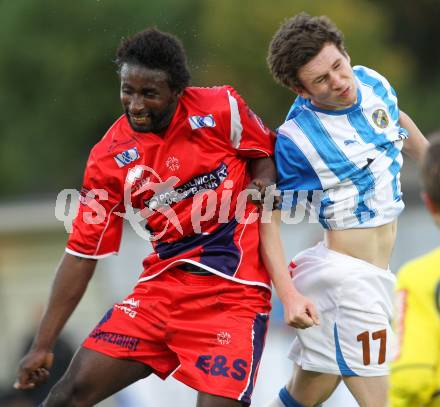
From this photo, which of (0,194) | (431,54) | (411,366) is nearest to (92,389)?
(411,366)

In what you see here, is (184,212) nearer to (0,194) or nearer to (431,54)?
(0,194)

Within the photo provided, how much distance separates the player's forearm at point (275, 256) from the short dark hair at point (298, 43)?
2.33ft

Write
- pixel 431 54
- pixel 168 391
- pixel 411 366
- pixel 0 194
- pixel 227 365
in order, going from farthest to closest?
pixel 431 54 → pixel 0 194 → pixel 168 391 → pixel 227 365 → pixel 411 366

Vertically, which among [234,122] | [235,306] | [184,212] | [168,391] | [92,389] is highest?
[234,122]

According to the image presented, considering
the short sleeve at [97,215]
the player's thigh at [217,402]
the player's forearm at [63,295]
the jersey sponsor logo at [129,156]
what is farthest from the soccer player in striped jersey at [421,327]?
the player's forearm at [63,295]

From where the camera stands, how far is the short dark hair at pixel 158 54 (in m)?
6.11

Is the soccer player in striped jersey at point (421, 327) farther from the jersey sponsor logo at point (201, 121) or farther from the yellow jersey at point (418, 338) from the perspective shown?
the jersey sponsor logo at point (201, 121)

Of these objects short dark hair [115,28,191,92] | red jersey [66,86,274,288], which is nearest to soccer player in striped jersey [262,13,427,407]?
red jersey [66,86,274,288]

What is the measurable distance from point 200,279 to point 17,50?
16.6 meters

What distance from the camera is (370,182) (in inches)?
249

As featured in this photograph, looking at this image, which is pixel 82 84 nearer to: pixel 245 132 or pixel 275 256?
pixel 245 132

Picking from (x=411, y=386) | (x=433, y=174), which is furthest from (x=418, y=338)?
(x=433, y=174)

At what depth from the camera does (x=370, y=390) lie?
20.7 ft

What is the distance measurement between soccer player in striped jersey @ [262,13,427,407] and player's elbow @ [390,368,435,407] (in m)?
1.78
